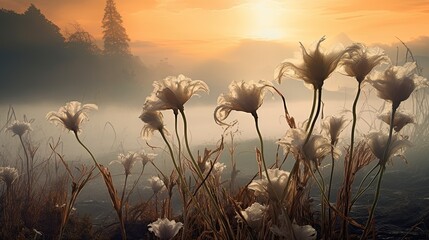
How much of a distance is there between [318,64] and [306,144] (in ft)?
1.12

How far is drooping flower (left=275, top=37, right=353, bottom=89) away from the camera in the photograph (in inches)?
69.1

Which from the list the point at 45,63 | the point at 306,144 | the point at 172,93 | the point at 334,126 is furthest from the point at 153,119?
the point at 45,63

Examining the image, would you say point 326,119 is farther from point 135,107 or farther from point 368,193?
point 135,107

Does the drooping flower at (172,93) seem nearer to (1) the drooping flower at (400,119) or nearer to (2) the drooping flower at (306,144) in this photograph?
(2) the drooping flower at (306,144)

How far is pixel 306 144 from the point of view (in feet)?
6.30

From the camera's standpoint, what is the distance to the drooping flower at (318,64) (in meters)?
1.76

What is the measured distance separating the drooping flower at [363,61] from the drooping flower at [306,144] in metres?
0.29

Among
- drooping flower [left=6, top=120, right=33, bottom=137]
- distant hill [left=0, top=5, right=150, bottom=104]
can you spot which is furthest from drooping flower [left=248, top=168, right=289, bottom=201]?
distant hill [left=0, top=5, right=150, bottom=104]

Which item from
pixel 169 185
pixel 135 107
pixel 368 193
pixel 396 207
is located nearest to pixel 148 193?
pixel 368 193

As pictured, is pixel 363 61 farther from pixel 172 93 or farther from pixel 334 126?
pixel 172 93

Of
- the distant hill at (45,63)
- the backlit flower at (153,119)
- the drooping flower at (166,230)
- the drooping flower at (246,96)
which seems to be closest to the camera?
the drooping flower at (246,96)

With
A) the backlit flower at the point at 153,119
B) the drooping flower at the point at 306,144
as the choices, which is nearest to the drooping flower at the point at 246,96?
the drooping flower at the point at 306,144

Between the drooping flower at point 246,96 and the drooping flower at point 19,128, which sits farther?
the drooping flower at point 19,128

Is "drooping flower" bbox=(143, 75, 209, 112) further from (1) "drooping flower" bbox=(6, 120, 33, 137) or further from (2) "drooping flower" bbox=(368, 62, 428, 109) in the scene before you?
(1) "drooping flower" bbox=(6, 120, 33, 137)
